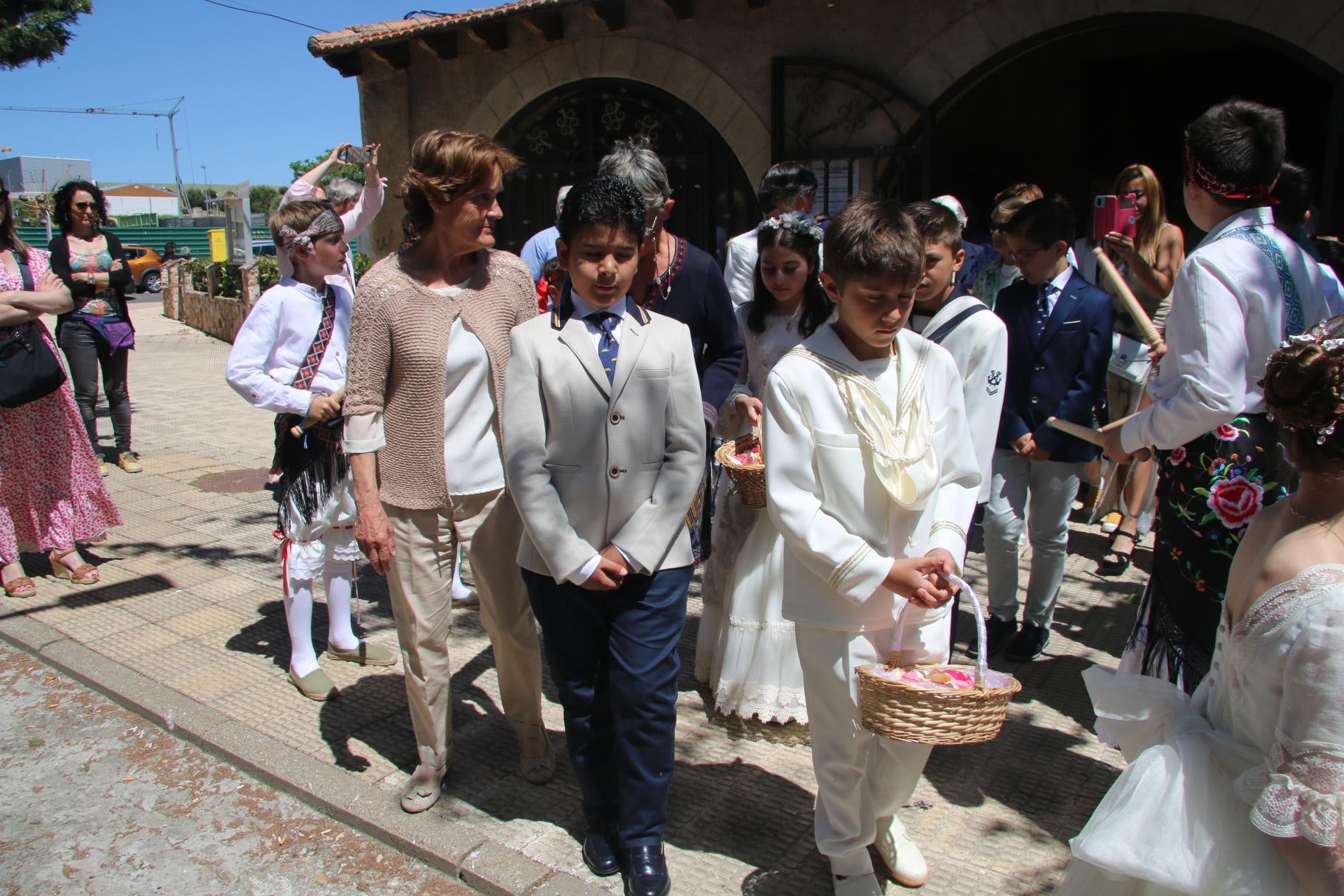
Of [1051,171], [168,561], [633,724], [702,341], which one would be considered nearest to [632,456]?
[633,724]

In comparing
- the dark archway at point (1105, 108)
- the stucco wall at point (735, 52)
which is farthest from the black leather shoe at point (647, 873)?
the dark archway at point (1105, 108)

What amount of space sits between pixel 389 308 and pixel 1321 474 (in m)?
2.38

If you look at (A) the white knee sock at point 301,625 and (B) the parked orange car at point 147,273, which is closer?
→ (A) the white knee sock at point 301,625

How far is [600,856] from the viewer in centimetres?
286

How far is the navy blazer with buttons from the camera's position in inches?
159

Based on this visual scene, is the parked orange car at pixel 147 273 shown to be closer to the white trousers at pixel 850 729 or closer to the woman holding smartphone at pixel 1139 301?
the woman holding smartphone at pixel 1139 301

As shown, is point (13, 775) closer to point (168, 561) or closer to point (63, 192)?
point (168, 561)

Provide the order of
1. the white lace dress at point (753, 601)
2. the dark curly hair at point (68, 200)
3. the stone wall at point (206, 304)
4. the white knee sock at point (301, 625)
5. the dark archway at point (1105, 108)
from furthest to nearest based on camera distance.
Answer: the stone wall at point (206, 304) < the dark archway at point (1105, 108) < the dark curly hair at point (68, 200) < the white knee sock at point (301, 625) < the white lace dress at point (753, 601)

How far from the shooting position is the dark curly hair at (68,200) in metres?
7.08

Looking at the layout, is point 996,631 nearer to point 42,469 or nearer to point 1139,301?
point 1139,301

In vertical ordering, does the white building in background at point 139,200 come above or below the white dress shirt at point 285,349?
above

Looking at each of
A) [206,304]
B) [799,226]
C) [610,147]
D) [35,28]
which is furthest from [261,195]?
[799,226]

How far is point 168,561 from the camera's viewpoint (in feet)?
19.0

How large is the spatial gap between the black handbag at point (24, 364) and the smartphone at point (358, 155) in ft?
5.60
